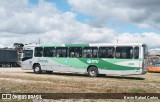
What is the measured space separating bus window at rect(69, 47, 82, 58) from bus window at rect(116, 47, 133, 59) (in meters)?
3.52

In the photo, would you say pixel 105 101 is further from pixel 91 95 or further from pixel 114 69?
pixel 114 69

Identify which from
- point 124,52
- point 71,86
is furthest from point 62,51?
point 71,86

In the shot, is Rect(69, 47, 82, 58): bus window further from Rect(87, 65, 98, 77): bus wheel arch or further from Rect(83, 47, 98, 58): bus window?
Rect(87, 65, 98, 77): bus wheel arch

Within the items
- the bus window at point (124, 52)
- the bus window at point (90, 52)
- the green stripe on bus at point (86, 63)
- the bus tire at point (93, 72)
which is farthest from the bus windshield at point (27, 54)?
the bus window at point (124, 52)

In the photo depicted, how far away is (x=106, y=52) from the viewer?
28469 millimetres

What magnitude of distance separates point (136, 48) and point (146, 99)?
12414 millimetres

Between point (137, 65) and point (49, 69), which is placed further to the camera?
point (49, 69)

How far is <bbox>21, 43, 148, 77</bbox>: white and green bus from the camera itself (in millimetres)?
27094

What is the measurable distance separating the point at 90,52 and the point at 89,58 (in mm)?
500

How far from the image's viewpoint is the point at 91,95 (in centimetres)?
1538

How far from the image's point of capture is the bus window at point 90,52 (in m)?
28.9

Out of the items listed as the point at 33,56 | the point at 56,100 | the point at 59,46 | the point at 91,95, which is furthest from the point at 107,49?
the point at 56,100

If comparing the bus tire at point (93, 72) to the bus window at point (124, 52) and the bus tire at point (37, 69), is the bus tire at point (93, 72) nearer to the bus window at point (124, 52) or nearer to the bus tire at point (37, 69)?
the bus window at point (124, 52)

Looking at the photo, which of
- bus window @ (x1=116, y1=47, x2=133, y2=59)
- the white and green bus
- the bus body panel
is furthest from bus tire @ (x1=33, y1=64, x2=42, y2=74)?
bus window @ (x1=116, y1=47, x2=133, y2=59)
